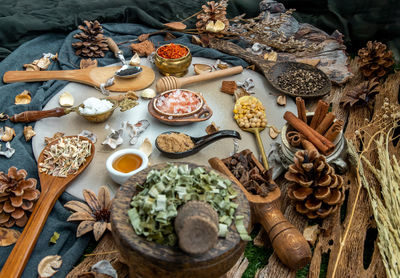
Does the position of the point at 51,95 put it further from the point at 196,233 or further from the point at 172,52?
the point at 196,233

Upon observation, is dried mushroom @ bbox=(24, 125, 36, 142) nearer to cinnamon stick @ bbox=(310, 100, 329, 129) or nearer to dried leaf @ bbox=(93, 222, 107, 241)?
dried leaf @ bbox=(93, 222, 107, 241)

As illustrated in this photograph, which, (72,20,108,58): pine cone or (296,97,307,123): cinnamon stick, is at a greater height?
(296,97,307,123): cinnamon stick

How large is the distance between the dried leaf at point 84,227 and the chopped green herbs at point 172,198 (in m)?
0.45

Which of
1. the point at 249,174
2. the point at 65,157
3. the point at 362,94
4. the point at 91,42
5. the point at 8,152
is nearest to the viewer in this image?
the point at 249,174

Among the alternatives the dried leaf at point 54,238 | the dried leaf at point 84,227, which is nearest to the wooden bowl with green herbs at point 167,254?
the dried leaf at point 84,227

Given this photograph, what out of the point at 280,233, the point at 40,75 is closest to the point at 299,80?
the point at 280,233

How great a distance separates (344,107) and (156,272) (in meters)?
1.75

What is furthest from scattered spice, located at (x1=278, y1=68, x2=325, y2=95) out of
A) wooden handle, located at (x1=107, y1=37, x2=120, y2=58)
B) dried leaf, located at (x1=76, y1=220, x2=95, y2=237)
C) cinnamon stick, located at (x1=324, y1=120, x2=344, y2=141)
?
dried leaf, located at (x1=76, y1=220, x2=95, y2=237)

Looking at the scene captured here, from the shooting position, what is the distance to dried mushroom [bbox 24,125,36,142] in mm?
1896

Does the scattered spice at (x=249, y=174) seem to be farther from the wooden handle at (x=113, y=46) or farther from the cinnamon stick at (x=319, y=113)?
the wooden handle at (x=113, y=46)

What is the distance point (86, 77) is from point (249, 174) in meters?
1.41

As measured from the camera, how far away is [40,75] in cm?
230

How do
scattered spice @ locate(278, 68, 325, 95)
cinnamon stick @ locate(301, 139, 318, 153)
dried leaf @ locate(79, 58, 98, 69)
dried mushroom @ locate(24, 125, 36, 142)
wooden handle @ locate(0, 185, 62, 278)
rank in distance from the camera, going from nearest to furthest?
wooden handle @ locate(0, 185, 62, 278), cinnamon stick @ locate(301, 139, 318, 153), dried mushroom @ locate(24, 125, 36, 142), scattered spice @ locate(278, 68, 325, 95), dried leaf @ locate(79, 58, 98, 69)

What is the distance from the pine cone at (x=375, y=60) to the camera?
7.67 feet
